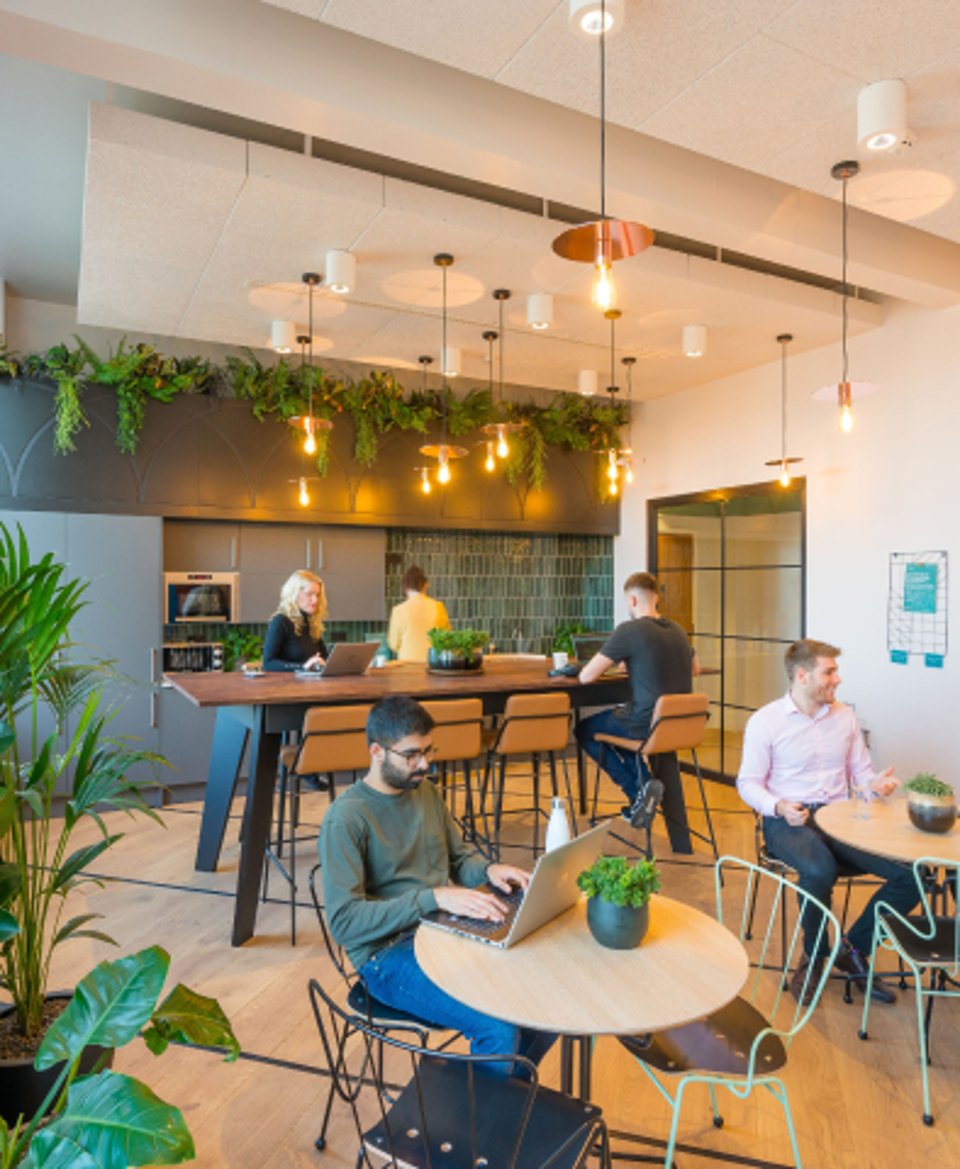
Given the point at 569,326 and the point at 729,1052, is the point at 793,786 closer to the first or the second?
the point at 729,1052

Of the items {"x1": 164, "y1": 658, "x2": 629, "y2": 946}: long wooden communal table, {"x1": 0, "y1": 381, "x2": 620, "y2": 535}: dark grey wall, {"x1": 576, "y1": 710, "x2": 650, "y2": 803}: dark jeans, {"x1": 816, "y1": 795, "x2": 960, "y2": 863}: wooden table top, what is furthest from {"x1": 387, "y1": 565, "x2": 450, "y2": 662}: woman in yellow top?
{"x1": 816, "y1": 795, "x2": 960, "y2": 863}: wooden table top

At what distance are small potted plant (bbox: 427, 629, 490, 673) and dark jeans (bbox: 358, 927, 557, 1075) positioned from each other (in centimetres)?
266

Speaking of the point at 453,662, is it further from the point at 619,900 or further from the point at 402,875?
the point at 619,900

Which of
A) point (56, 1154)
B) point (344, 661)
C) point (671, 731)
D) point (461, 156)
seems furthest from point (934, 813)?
point (461, 156)

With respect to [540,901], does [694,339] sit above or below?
above

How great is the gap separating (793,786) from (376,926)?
2.22 meters

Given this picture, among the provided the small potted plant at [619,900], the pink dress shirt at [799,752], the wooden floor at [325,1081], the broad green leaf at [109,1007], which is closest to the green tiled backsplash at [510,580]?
the wooden floor at [325,1081]

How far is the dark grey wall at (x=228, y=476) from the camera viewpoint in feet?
18.5

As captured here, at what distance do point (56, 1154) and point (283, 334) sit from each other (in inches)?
182

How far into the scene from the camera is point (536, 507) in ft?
24.8

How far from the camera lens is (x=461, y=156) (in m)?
3.35

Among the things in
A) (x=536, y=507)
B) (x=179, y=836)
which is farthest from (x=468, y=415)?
(x=179, y=836)

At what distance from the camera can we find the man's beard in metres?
2.29

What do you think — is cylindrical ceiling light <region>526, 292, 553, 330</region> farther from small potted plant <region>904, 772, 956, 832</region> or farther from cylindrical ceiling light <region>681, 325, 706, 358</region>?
small potted plant <region>904, 772, 956, 832</region>
